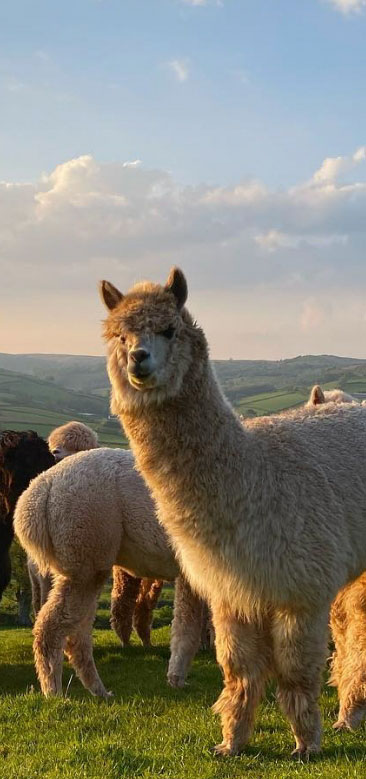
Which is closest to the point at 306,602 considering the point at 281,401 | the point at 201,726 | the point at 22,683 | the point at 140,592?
the point at 201,726

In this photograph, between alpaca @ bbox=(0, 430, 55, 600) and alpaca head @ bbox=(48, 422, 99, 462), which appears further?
alpaca head @ bbox=(48, 422, 99, 462)

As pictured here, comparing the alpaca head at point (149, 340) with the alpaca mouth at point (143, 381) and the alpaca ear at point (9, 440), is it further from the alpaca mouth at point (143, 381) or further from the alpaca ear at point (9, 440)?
the alpaca ear at point (9, 440)

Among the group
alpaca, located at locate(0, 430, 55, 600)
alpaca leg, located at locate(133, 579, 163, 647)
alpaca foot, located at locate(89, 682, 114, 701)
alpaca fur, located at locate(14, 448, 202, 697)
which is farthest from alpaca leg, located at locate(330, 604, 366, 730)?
alpaca, located at locate(0, 430, 55, 600)

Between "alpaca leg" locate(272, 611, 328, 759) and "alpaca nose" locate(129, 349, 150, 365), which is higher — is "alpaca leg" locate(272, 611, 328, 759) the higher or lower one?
the lower one

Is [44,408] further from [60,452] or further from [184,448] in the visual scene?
[184,448]

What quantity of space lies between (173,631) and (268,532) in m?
4.15

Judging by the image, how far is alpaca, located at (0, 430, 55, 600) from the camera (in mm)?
10055

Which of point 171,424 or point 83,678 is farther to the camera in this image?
point 83,678

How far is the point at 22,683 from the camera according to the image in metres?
9.51

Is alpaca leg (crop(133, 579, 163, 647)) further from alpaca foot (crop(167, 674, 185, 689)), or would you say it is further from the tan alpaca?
the tan alpaca

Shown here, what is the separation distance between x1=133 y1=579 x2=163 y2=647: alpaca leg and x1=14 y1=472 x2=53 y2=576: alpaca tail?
3.10m

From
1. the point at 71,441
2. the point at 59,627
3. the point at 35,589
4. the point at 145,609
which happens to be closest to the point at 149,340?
the point at 59,627

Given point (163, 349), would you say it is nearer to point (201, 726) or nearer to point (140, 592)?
point (201, 726)

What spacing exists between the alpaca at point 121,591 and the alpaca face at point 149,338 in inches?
226
